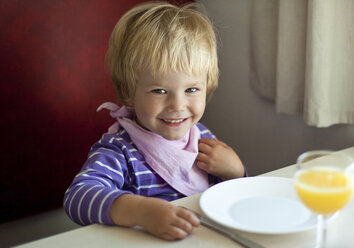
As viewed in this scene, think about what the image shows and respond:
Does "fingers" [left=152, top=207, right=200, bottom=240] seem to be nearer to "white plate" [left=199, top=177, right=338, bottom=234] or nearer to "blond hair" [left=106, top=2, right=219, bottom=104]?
"white plate" [left=199, top=177, right=338, bottom=234]

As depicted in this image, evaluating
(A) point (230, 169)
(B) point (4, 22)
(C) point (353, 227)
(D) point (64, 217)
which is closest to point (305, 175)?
(C) point (353, 227)

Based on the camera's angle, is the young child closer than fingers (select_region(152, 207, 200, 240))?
No

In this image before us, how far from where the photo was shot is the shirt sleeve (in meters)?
0.89

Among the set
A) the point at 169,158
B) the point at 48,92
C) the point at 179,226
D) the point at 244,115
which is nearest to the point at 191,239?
the point at 179,226

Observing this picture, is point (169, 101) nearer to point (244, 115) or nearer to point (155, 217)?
point (155, 217)

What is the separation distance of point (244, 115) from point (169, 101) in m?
0.82

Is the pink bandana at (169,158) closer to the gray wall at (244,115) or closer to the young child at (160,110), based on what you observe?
the young child at (160,110)

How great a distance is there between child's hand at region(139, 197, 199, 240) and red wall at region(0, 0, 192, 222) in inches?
36.0

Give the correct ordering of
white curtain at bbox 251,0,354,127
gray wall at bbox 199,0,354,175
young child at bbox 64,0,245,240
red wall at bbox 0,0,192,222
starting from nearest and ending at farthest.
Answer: young child at bbox 64,0,245,240, white curtain at bbox 251,0,354,127, red wall at bbox 0,0,192,222, gray wall at bbox 199,0,354,175

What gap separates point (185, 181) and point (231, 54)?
865mm

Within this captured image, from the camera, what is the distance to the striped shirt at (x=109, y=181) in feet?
2.98

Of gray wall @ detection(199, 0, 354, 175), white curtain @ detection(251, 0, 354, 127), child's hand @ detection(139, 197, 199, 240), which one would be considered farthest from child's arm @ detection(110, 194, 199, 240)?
gray wall @ detection(199, 0, 354, 175)

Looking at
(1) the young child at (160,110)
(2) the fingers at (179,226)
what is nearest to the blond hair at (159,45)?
(1) the young child at (160,110)

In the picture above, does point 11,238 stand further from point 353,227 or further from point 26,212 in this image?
point 353,227
